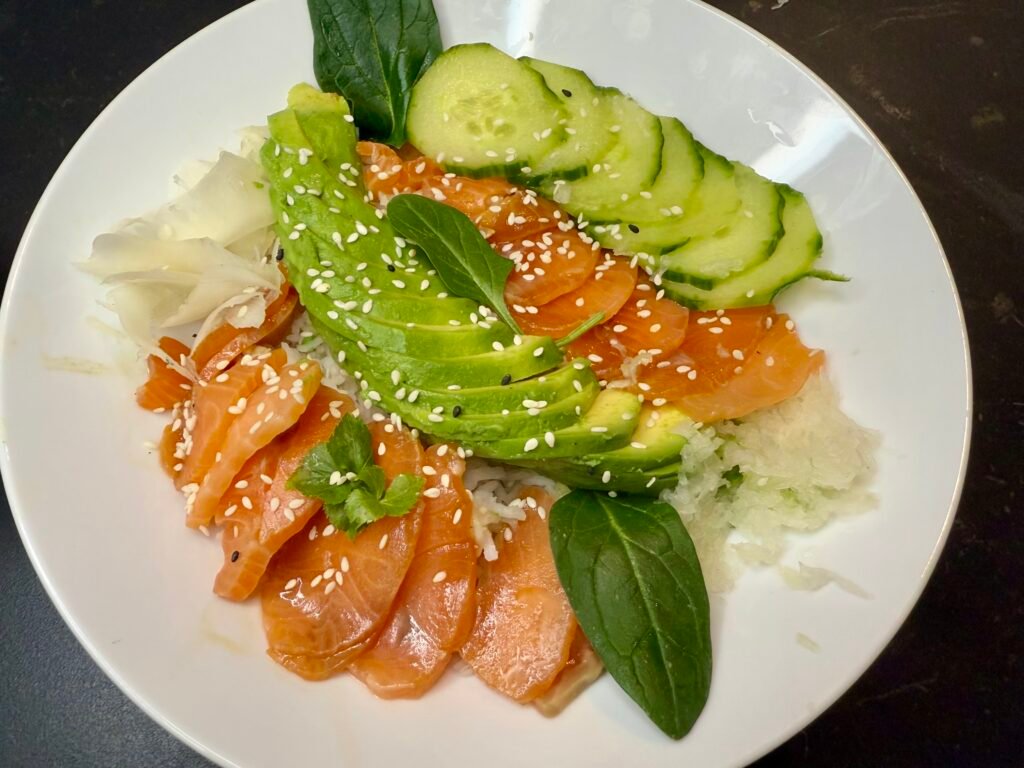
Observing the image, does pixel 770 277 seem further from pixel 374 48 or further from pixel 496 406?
pixel 374 48

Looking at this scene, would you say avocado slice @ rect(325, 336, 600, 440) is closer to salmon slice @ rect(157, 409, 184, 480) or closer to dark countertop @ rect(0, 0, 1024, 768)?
salmon slice @ rect(157, 409, 184, 480)

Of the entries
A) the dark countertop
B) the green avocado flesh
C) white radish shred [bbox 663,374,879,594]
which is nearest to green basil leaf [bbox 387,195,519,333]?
the green avocado flesh

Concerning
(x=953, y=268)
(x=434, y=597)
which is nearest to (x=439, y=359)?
(x=434, y=597)

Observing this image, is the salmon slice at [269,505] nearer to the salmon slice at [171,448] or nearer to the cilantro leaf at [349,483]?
the cilantro leaf at [349,483]

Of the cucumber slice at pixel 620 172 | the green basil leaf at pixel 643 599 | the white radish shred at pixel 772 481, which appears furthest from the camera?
the cucumber slice at pixel 620 172

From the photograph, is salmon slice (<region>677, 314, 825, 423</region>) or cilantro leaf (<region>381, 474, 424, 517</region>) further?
salmon slice (<region>677, 314, 825, 423</region>)

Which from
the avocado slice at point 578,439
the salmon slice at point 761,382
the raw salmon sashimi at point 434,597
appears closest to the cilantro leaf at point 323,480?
the raw salmon sashimi at point 434,597
